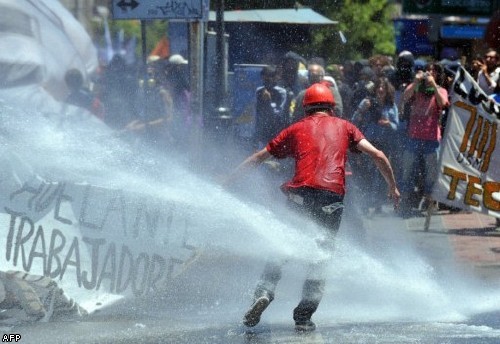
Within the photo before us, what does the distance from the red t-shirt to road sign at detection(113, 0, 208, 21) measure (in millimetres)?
5147

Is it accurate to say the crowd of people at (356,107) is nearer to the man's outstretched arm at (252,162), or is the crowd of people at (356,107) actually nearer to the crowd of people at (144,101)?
the crowd of people at (144,101)

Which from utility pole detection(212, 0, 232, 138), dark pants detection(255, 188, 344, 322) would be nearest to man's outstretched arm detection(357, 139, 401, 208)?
dark pants detection(255, 188, 344, 322)

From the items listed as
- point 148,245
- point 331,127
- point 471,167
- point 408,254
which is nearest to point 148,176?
point 148,245

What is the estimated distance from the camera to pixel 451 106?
11.5m

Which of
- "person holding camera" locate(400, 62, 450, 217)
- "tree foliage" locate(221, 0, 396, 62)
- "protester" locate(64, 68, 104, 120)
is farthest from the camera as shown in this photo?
"tree foliage" locate(221, 0, 396, 62)

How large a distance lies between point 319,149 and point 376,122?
20.3 feet

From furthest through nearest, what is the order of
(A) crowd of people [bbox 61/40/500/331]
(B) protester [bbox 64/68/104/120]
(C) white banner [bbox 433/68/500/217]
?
1. (A) crowd of people [bbox 61/40/500/331]
2. (C) white banner [bbox 433/68/500/217]
3. (B) protester [bbox 64/68/104/120]

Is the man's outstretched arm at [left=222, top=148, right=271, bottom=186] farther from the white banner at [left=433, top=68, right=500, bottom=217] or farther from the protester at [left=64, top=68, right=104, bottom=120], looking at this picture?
the white banner at [left=433, top=68, right=500, bottom=217]

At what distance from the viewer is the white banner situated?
11.1 metres

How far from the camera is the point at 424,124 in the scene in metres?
13.6

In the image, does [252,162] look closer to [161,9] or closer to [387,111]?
[161,9]

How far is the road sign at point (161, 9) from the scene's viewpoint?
1286cm

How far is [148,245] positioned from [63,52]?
2.47 meters

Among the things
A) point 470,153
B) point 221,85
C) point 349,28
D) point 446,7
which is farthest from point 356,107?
point 349,28
